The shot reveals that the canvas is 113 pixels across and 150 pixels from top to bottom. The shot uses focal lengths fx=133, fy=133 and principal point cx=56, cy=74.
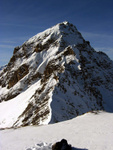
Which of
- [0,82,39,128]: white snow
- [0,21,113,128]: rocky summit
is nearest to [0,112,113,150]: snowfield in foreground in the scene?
[0,21,113,128]: rocky summit

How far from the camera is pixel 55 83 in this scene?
136 ft

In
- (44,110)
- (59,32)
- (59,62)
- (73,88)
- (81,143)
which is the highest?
(59,32)

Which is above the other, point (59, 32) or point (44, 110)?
point (59, 32)

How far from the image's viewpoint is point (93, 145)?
460 inches

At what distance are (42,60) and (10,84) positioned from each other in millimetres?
24349

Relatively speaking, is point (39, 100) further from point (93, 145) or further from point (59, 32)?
point (59, 32)

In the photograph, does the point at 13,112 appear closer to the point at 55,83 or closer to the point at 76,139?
the point at 55,83

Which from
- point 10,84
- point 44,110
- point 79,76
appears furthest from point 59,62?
point 10,84

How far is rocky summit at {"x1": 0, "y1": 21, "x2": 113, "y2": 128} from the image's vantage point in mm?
34125

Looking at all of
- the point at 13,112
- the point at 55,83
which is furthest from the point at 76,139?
the point at 13,112

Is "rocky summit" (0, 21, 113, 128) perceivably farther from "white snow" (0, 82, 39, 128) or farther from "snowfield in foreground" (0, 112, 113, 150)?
"snowfield in foreground" (0, 112, 113, 150)

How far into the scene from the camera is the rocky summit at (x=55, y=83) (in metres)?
34.1

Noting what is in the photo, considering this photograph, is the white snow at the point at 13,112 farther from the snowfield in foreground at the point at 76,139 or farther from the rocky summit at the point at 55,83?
the snowfield in foreground at the point at 76,139

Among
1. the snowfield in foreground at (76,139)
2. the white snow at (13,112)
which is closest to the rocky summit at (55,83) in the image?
the white snow at (13,112)
